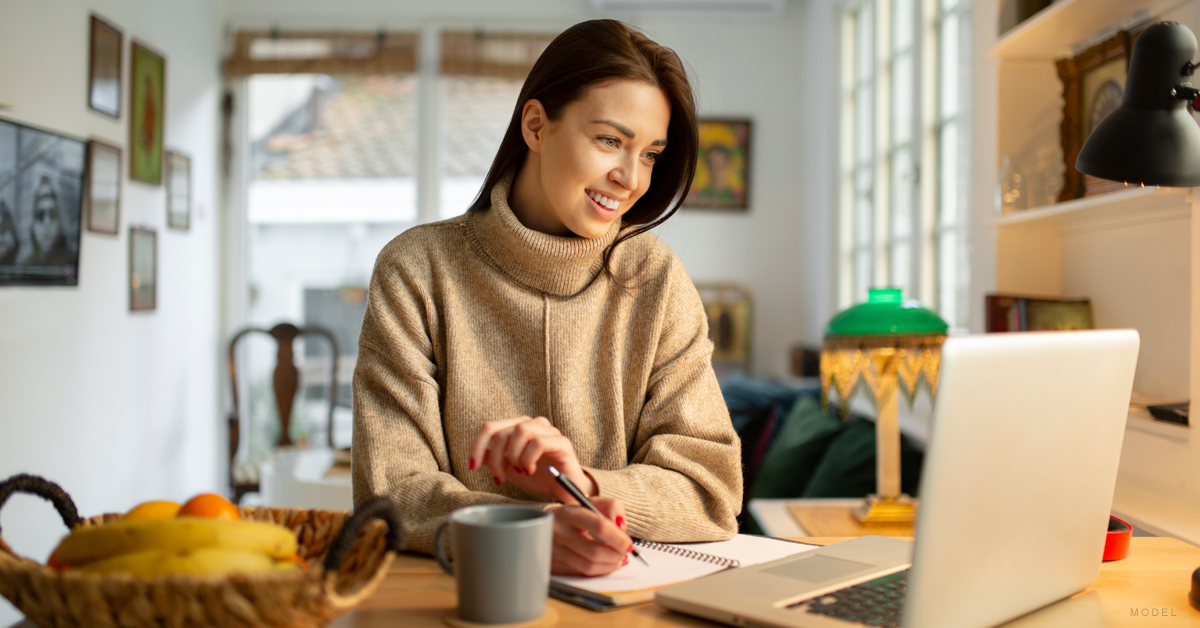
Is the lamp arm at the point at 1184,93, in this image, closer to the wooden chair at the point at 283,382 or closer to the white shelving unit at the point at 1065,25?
the white shelving unit at the point at 1065,25

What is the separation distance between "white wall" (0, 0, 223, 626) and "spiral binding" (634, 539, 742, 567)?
2.52 m

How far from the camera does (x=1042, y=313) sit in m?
1.79

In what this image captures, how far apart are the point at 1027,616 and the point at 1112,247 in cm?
129

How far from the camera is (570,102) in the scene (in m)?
1.11

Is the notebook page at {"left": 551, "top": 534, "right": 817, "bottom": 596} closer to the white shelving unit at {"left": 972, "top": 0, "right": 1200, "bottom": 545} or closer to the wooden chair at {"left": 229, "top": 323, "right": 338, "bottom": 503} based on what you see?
the white shelving unit at {"left": 972, "top": 0, "right": 1200, "bottom": 545}

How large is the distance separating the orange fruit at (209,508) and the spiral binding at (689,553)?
410 mm

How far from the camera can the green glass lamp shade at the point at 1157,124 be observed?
0.93 meters

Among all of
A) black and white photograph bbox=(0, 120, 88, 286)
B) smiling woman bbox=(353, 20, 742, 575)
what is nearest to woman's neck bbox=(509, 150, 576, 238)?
smiling woman bbox=(353, 20, 742, 575)

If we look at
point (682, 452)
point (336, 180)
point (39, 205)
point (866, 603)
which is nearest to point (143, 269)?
point (39, 205)

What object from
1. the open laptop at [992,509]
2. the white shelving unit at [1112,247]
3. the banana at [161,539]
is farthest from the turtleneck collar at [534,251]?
the white shelving unit at [1112,247]

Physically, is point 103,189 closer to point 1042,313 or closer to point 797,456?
point 797,456

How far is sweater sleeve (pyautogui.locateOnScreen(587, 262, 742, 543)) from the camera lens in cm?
93

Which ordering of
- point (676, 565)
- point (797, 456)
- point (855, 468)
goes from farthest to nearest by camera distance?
point (797, 456)
point (855, 468)
point (676, 565)

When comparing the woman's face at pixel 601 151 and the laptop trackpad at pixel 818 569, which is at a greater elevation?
the woman's face at pixel 601 151
